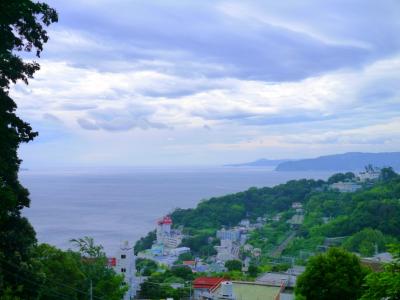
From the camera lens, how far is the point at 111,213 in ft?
287

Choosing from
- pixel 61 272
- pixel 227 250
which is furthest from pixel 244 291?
pixel 227 250

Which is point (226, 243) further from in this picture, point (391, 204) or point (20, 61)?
point (20, 61)

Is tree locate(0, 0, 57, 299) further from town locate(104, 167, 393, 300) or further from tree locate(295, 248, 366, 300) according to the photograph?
town locate(104, 167, 393, 300)

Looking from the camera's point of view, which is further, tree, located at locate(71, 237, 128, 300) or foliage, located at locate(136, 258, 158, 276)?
foliage, located at locate(136, 258, 158, 276)

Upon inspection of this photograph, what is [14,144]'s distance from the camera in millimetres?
9484

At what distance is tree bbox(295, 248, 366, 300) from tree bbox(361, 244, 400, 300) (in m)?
7.44

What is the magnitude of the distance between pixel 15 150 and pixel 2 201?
210 cm

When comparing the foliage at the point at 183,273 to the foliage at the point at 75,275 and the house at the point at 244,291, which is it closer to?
the house at the point at 244,291

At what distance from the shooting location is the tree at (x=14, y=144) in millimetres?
8734

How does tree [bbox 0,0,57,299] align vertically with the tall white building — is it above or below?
above

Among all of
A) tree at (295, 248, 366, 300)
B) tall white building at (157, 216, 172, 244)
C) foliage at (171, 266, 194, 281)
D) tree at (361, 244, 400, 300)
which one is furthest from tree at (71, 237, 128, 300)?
tall white building at (157, 216, 172, 244)

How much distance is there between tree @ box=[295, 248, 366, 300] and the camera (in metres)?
13.8

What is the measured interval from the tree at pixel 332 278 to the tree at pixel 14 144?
24.3ft

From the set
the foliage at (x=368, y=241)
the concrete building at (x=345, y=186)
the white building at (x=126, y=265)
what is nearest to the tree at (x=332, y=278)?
the white building at (x=126, y=265)
